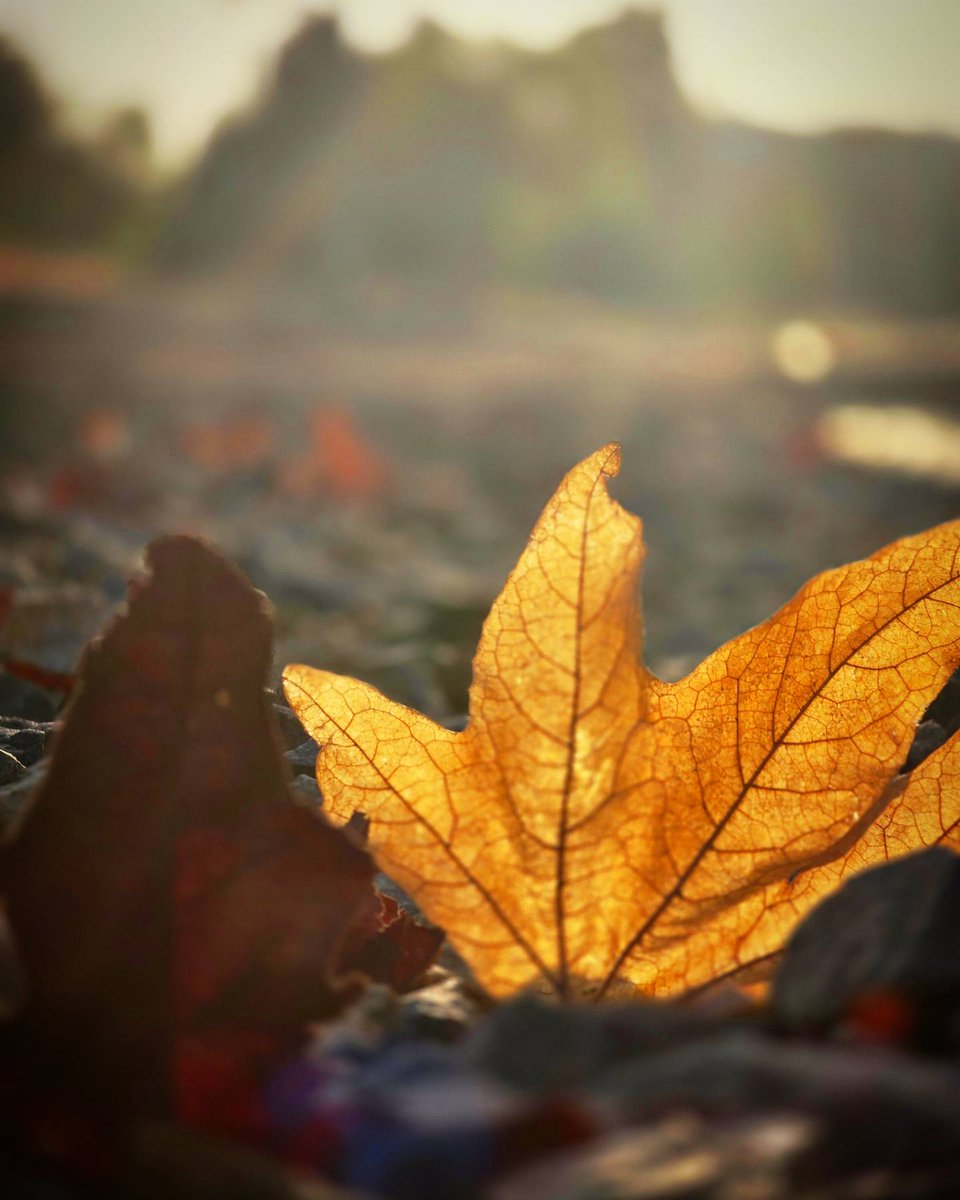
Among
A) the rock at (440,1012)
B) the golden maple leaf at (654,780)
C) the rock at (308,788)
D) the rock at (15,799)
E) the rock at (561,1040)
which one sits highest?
the rock at (308,788)

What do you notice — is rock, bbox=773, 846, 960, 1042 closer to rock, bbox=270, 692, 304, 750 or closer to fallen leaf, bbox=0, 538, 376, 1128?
fallen leaf, bbox=0, 538, 376, 1128

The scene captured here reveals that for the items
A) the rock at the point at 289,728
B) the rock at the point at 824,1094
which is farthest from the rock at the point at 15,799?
the rock at the point at 824,1094

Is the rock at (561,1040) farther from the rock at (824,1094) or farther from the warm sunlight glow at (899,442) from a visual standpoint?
the warm sunlight glow at (899,442)

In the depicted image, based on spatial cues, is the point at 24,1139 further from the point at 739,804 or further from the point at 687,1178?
the point at 739,804

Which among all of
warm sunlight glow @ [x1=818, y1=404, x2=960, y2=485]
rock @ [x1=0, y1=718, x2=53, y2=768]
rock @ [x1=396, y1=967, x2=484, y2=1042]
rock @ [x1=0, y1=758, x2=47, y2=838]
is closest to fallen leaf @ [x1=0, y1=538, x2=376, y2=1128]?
rock @ [x1=396, y1=967, x2=484, y2=1042]

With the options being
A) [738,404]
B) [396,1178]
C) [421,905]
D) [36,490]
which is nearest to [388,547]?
[36,490]

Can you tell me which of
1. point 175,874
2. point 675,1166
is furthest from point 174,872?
point 675,1166
